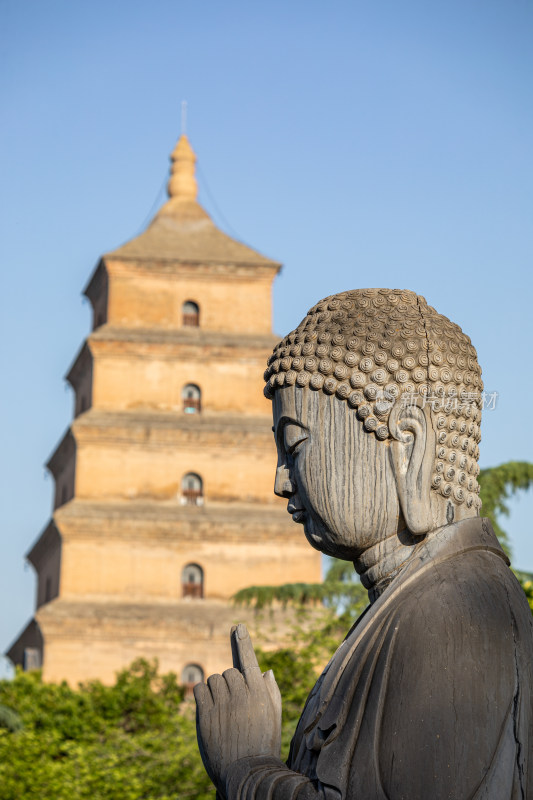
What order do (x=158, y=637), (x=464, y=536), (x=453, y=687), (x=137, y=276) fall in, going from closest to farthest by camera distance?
1. (x=453, y=687)
2. (x=464, y=536)
3. (x=158, y=637)
4. (x=137, y=276)

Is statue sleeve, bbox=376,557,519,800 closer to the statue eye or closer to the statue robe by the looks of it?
the statue robe

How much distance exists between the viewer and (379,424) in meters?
2.98

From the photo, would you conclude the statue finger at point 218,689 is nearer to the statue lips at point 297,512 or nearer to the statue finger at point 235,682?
the statue finger at point 235,682

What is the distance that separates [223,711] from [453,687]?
2.04 ft

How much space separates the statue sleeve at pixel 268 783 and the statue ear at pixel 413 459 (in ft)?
1.95

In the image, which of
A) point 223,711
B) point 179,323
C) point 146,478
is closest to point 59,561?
point 146,478

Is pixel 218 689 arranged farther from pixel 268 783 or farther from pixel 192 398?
pixel 192 398

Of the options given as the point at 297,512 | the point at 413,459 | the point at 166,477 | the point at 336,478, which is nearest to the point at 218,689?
the point at 297,512

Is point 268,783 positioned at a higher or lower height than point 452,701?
lower

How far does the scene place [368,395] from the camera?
299 centimetres

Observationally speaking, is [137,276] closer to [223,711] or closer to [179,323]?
[179,323]

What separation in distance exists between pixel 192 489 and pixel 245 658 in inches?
1162

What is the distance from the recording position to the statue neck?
2939 millimetres

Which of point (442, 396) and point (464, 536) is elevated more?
point (442, 396)
